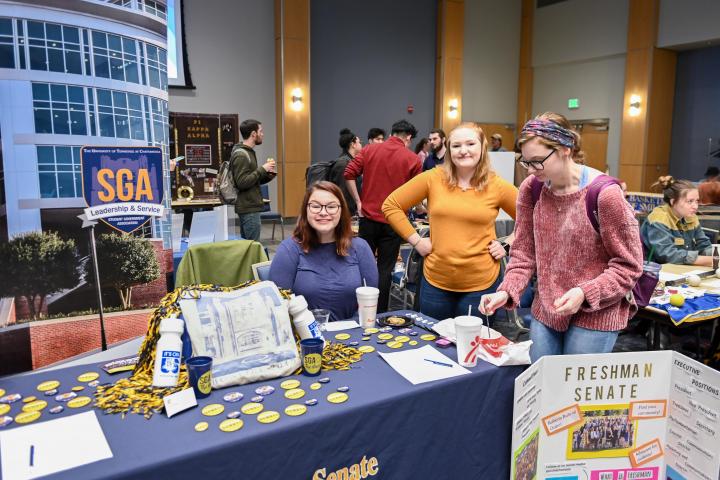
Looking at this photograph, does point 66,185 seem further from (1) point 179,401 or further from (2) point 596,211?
(2) point 596,211

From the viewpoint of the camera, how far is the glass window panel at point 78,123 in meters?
2.02

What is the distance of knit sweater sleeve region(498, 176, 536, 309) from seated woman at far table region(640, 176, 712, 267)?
192 cm

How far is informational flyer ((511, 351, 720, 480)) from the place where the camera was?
1600mm

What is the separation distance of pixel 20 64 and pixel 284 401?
58.5 inches

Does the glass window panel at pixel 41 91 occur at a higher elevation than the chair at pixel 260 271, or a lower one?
higher

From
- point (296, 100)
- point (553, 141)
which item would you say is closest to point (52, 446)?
point (553, 141)

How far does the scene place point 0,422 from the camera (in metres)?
1.31

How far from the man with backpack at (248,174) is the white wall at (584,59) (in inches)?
332

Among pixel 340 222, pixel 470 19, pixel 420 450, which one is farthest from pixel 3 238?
pixel 470 19

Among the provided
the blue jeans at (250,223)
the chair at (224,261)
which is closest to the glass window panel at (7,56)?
the chair at (224,261)

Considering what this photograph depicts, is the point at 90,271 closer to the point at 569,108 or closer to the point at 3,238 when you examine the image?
the point at 3,238

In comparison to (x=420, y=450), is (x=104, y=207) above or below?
above

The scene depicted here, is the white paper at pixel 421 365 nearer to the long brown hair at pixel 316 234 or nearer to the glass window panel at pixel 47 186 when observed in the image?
the long brown hair at pixel 316 234

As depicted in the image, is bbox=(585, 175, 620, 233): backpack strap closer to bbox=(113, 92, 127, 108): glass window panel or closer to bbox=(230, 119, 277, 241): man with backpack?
bbox=(113, 92, 127, 108): glass window panel
